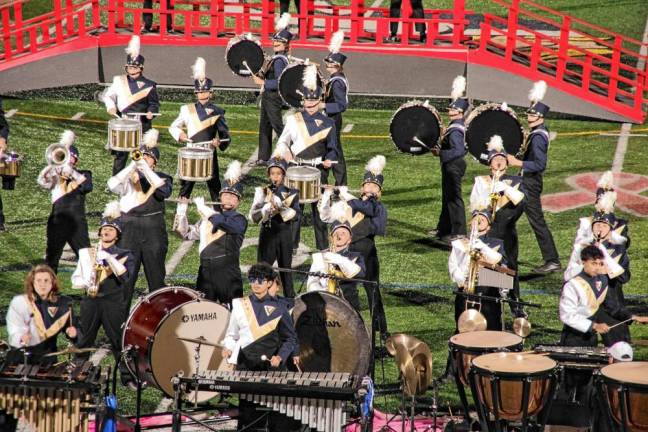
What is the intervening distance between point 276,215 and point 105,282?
6.99 ft

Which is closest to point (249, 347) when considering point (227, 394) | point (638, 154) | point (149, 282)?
point (227, 394)

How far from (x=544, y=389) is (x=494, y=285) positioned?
2087 mm

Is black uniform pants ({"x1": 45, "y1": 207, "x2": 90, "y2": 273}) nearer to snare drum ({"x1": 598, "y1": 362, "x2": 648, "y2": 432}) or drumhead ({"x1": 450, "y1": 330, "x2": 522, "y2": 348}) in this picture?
drumhead ({"x1": 450, "y1": 330, "x2": 522, "y2": 348})

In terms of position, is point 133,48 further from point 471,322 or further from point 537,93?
point 471,322

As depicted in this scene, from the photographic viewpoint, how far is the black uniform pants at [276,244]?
1417cm

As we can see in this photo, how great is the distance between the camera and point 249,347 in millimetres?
11500

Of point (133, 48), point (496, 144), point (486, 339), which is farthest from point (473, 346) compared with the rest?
point (133, 48)

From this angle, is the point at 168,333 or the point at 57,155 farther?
the point at 57,155

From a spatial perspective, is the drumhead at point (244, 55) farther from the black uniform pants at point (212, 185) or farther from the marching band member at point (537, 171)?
the marching band member at point (537, 171)

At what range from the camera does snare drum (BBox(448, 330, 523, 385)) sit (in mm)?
11328

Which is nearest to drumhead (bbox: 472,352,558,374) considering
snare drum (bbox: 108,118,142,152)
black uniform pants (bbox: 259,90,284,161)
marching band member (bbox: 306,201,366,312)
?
marching band member (bbox: 306,201,366,312)

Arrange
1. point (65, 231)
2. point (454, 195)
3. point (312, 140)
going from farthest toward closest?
point (454, 195) < point (312, 140) < point (65, 231)

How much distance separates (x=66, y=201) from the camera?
47.2ft

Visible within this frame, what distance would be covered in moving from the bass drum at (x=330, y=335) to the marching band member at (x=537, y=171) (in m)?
3.76
